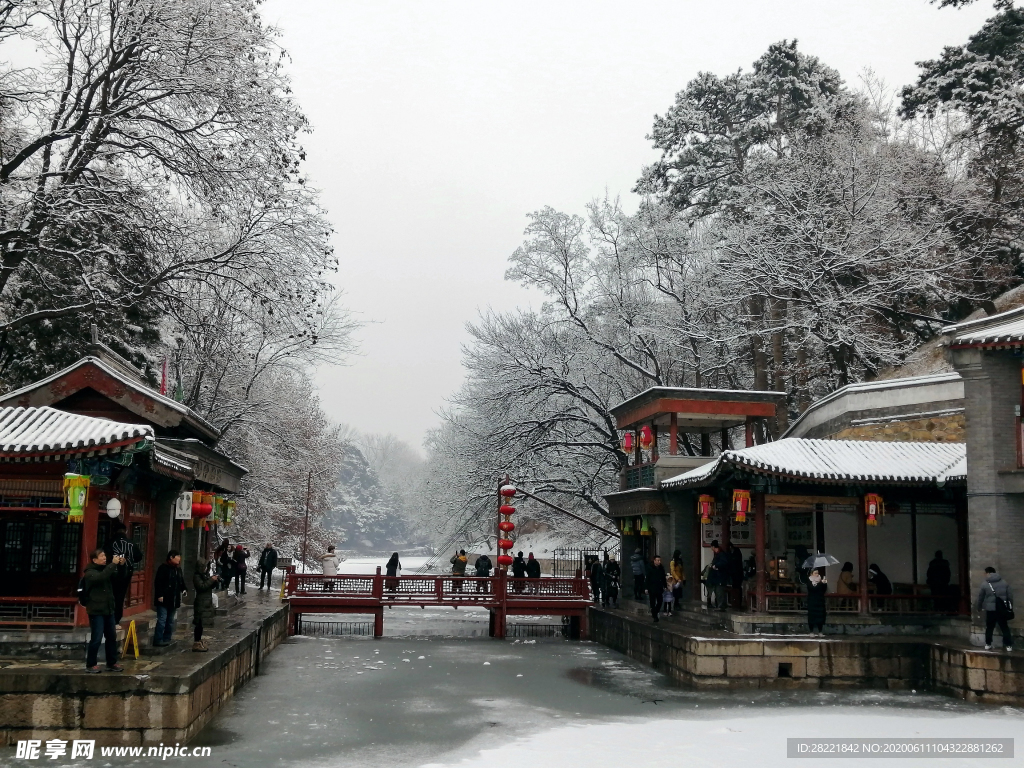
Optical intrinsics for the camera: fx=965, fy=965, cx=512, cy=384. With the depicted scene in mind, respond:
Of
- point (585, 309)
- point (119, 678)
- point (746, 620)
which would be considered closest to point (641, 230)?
point (585, 309)

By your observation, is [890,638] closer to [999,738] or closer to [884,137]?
[999,738]

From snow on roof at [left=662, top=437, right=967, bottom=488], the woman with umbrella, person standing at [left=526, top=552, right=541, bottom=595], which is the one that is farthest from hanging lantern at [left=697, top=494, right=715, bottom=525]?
person standing at [left=526, top=552, right=541, bottom=595]

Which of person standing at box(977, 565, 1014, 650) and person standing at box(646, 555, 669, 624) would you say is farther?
person standing at box(646, 555, 669, 624)

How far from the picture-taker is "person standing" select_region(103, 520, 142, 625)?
12.1 meters

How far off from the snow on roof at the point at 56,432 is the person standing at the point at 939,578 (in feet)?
47.6

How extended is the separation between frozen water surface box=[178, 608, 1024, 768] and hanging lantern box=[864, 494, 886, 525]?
3417mm

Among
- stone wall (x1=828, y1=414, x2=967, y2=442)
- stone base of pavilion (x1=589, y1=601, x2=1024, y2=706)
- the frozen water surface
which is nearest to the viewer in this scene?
the frozen water surface

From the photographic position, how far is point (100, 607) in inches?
446

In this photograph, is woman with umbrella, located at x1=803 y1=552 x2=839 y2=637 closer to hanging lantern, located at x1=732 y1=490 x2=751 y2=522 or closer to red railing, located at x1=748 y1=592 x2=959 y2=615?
red railing, located at x1=748 y1=592 x2=959 y2=615

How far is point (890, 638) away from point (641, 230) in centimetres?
1812

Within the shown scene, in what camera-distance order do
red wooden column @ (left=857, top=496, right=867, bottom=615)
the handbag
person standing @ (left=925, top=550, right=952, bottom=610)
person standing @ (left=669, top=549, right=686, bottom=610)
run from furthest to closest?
person standing @ (left=669, top=549, right=686, bottom=610) → person standing @ (left=925, top=550, right=952, bottom=610) → red wooden column @ (left=857, top=496, right=867, bottom=615) → the handbag

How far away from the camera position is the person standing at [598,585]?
25.7 m

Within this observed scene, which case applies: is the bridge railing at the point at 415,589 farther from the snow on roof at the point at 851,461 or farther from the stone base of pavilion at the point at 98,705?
the stone base of pavilion at the point at 98,705

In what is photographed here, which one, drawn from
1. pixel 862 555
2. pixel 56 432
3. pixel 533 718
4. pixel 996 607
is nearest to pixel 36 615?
pixel 56 432
